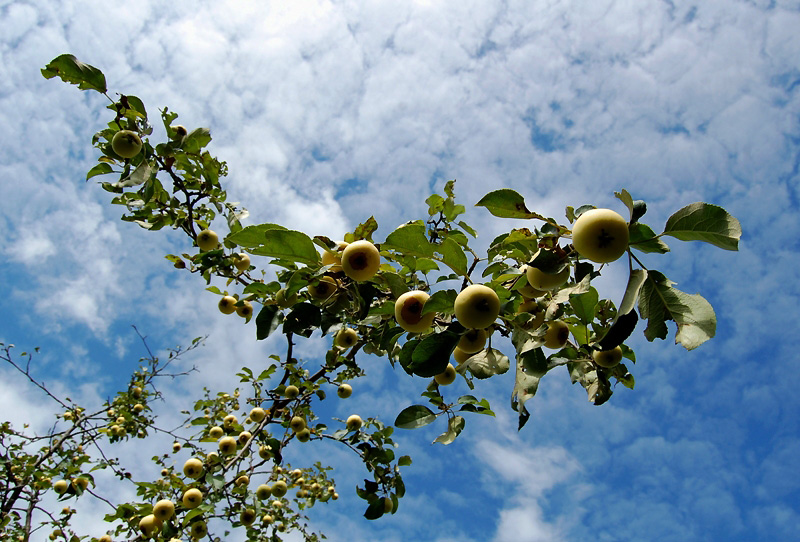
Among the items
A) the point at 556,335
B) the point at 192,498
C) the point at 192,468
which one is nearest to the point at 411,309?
the point at 556,335

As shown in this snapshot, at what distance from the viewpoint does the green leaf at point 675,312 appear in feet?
4.14

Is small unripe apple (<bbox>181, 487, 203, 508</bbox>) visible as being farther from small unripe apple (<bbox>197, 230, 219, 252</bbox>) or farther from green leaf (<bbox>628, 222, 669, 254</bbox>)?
green leaf (<bbox>628, 222, 669, 254</bbox>)

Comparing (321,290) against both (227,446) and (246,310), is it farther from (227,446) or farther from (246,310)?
(227,446)

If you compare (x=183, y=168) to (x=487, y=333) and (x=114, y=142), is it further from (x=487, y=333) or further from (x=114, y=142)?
(x=487, y=333)

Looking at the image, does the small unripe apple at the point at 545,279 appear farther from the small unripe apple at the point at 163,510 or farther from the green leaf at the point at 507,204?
the small unripe apple at the point at 163,510

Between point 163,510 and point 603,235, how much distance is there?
395cm

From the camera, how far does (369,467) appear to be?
379 centimetres

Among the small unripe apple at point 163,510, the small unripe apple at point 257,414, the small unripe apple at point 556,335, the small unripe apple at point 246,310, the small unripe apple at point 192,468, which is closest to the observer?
the small unripe apple at point 556,335

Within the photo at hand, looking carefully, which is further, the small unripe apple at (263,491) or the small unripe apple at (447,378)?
the small unripe apple at (263,491)

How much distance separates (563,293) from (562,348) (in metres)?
0.48

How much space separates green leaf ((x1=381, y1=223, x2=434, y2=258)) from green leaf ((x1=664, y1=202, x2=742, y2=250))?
0.74 meters

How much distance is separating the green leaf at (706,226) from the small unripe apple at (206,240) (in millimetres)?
3162

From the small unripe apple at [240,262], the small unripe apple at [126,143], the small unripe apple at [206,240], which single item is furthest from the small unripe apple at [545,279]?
the small unripe apple at [206,240]

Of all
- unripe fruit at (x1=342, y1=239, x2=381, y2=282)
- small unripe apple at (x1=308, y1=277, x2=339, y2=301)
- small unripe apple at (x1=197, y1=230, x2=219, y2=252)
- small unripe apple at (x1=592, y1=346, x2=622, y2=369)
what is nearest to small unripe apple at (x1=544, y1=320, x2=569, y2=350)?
small unripe apple at (x1=592, y1=346, x2=622, y2=369)
